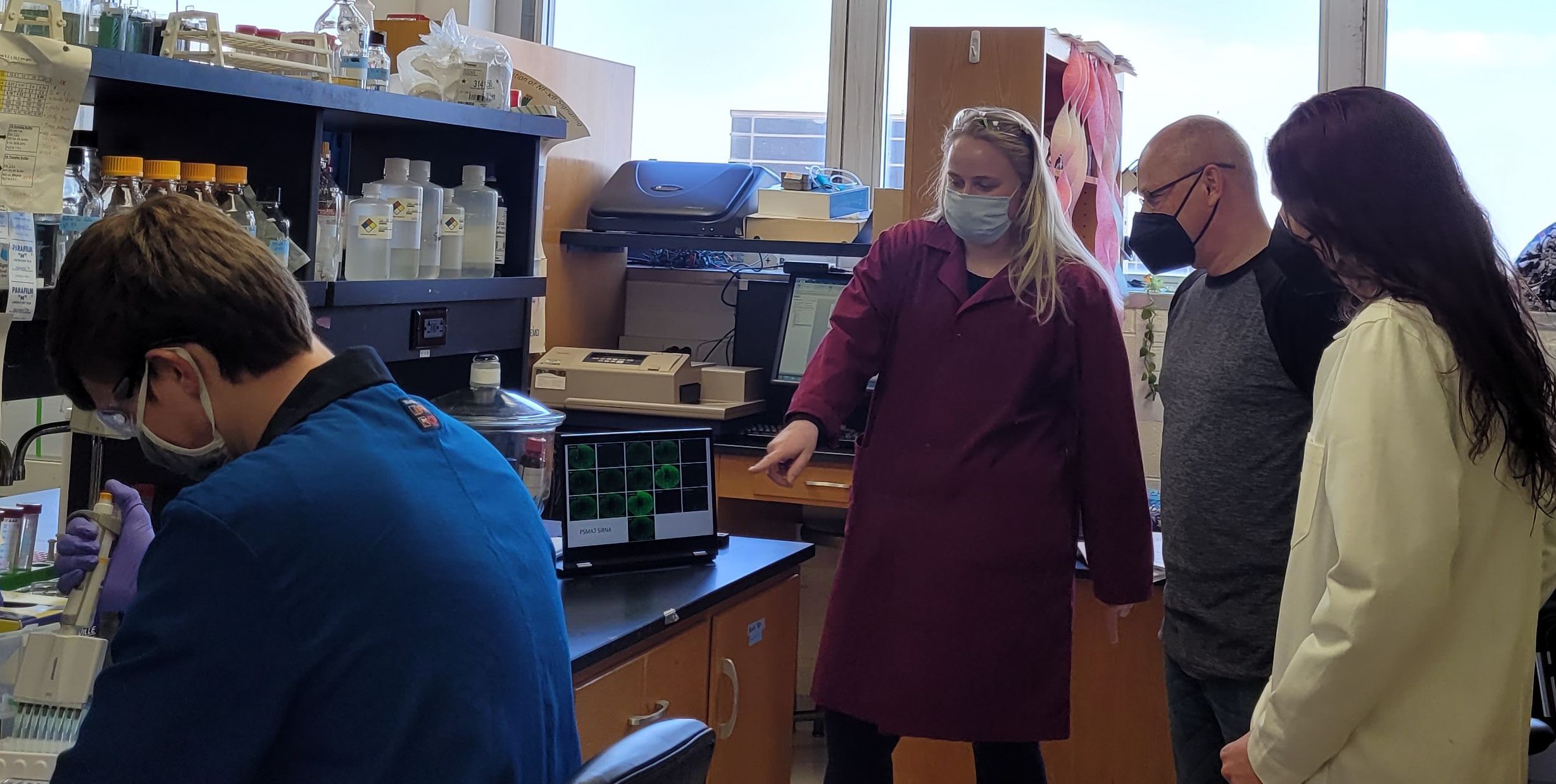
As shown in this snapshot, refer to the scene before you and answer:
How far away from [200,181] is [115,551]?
19.8 inches

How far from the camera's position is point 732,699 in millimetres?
2072

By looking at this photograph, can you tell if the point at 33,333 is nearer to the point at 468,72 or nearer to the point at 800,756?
the point at 468,72

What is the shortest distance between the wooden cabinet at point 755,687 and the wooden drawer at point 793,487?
2.93ft

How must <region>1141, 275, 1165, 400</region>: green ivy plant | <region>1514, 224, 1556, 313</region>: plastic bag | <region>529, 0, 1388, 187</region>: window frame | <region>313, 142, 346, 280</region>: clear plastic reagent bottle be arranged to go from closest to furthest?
<region>313, 142, 346, 280</region>: clear plastic reagent bottle, <region>1514, 224, 1556, 313</region>: plastic bag, <region>1141, 275, 1165, 400</region>: green ivy plant, <region>529, 0, 1388, 187</region>: window frame

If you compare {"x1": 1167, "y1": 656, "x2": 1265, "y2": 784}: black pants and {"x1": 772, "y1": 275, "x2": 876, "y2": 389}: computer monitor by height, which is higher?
{"x1": 772, "y1": 275, "x2": 876, "y2": 389}: computer monitor

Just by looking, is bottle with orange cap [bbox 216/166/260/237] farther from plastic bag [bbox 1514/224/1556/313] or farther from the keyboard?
plastic bag [bbox 1514/224/1556/313]

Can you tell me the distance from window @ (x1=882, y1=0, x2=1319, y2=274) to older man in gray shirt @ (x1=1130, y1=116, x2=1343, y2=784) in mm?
1643

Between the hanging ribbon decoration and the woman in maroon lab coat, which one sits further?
the hanging ribbon decoration

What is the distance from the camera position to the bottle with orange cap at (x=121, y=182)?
5.21ft

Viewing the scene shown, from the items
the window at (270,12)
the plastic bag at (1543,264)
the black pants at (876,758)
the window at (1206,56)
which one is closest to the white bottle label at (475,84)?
the black pants at (876,758)

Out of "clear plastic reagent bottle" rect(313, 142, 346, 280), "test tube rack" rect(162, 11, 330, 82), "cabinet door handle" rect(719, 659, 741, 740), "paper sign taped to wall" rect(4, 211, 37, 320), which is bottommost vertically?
"cabinet door handle" rect(719, 659, 741, 740)

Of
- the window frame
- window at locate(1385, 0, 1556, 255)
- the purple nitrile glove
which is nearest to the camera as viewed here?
the purple nitrile glove

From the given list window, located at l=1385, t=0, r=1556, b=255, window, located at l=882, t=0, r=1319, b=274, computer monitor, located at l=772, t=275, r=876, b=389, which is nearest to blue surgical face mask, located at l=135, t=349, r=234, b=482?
computer monitor, located at l=772, t=275, r=876, b=389

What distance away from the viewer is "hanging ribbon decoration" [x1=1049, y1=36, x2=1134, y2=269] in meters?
2.96
